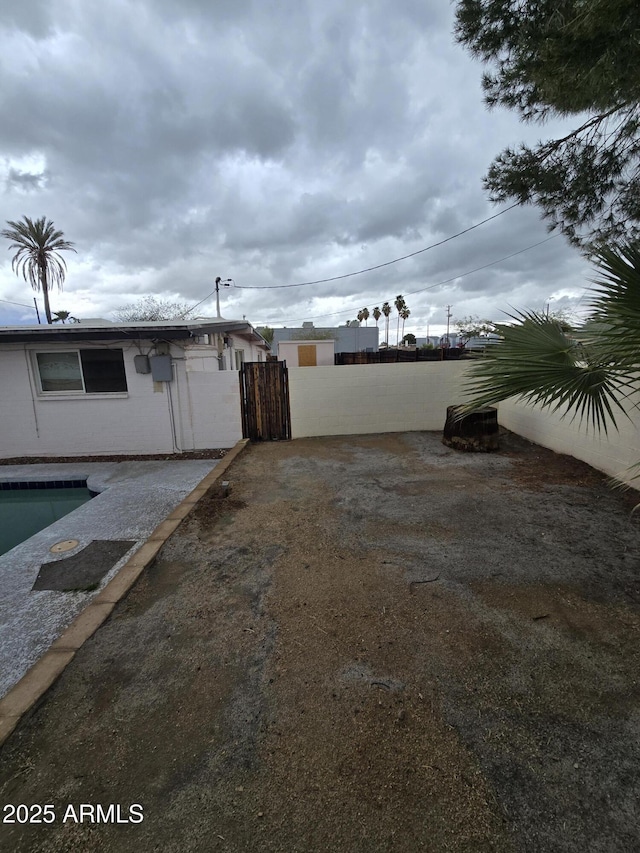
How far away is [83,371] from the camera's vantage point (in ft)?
22.3

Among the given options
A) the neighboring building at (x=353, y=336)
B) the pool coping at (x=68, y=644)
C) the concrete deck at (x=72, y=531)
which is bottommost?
the concrete deck at (x=72, y=531)

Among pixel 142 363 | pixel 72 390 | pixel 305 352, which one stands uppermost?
pixel 305 352

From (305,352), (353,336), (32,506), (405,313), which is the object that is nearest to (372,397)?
(32,506)

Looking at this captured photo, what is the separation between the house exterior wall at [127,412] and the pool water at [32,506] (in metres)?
1.26

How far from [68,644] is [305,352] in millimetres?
17451

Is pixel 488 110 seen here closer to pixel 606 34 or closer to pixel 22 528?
pixel 606 34

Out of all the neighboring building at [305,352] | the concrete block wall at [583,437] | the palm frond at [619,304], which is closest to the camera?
the palm frond at [619,304]

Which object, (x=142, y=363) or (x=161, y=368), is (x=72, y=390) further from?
(x=161, y=368)

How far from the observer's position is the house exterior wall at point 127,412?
669 cm

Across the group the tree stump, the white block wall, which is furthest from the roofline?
the tree stump

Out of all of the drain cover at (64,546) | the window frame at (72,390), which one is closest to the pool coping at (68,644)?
the drain cover at (64,546)

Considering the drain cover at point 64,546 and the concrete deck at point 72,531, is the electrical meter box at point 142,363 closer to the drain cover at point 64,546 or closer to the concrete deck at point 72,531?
the concrete deck at point 72,531

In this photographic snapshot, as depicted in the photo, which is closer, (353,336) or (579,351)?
(579,351)

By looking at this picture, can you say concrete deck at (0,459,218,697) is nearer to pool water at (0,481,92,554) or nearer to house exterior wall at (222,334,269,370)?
pool water at (0,481,92,554)
